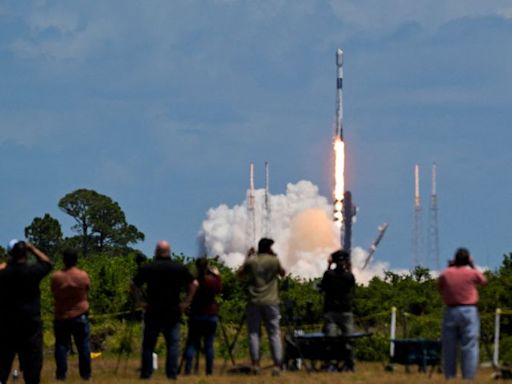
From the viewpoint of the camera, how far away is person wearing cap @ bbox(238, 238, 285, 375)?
81.7 feet

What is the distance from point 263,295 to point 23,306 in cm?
497

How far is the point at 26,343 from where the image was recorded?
71.2 ft

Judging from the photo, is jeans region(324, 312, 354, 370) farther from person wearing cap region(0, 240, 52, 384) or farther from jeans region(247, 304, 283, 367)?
person wearing cap region(0, 240, 52, 384)

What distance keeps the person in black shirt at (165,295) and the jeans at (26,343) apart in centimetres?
258

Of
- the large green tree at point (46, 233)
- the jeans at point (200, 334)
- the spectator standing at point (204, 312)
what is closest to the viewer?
the spectator standing at point (204, 312)

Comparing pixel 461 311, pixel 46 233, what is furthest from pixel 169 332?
pixel 46 233

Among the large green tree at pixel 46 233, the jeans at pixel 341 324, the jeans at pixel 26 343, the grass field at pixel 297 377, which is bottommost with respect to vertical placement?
the grass field at pixel 297 377

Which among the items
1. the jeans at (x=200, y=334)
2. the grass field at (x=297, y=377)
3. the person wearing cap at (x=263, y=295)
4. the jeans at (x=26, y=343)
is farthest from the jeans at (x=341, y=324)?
the jeans at (x=26, y=343)

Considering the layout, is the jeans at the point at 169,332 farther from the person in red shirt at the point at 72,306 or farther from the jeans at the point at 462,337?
the jeans at the point at 462,337

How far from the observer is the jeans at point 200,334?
26.0 meters

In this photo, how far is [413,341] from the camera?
26.9 meters

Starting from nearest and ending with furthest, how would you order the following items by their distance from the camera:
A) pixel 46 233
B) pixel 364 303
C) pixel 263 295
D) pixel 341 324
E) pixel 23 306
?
pixel 23 306, pixel 263 295, pixel 341 324, pixel 364 303, pixel 46 233

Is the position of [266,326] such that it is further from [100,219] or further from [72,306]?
[100,219]

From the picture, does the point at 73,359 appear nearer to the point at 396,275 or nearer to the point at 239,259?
the point at 396,275
